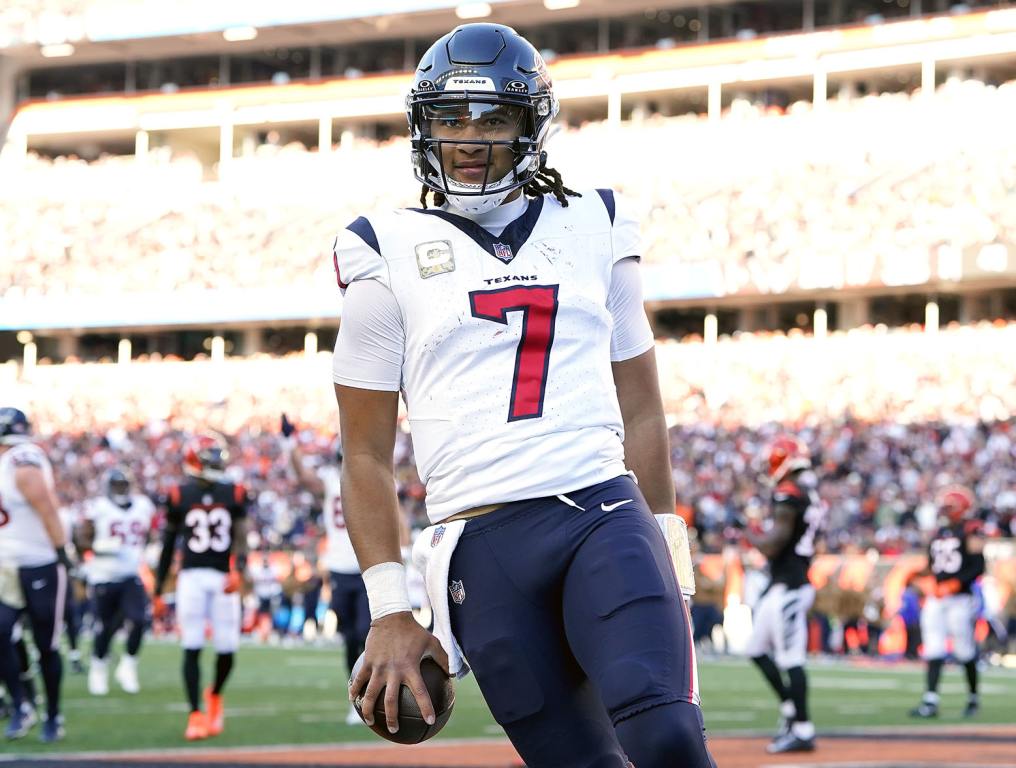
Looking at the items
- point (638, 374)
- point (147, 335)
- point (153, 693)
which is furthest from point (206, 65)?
point (638, 374)

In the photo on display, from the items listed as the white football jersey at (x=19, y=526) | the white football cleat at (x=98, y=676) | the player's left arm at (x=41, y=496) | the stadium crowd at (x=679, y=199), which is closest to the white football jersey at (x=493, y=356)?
the player's left arm at (x=41, y=496)

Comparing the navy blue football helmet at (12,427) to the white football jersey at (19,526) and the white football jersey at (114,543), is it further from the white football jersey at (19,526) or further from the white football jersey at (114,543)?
the white football jersey at (114,543)

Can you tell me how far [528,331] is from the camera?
3225 millimetres

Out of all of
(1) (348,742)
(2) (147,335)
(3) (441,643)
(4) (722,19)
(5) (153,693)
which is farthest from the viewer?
(2) (147,335)

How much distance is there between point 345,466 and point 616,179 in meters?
33.8

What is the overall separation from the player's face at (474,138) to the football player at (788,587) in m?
6.77

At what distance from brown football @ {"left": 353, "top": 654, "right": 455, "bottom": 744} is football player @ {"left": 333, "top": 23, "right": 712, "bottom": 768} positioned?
0.02 m

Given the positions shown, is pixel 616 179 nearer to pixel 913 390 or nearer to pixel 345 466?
pixel 913 390

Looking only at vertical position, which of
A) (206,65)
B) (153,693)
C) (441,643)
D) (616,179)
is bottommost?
(153,693)

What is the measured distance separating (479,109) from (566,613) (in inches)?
42.1

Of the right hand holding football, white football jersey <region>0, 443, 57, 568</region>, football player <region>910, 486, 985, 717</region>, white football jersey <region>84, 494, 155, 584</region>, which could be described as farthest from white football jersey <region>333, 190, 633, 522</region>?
white football jersey <region>84, 494, 155, 584</region>

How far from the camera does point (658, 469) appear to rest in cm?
347

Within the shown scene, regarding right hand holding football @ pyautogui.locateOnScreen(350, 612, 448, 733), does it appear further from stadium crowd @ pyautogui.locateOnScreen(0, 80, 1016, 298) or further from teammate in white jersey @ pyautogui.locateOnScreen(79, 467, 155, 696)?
stadium crowd @ pyautogui.locateOnScreen(0, 80, 1016, 298)

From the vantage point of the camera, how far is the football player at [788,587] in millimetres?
9695
